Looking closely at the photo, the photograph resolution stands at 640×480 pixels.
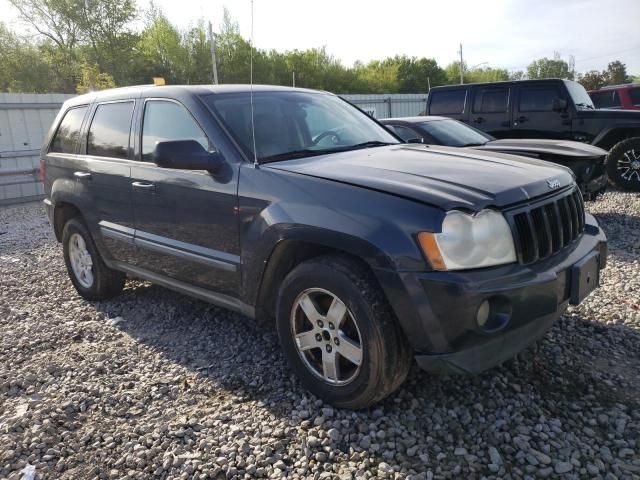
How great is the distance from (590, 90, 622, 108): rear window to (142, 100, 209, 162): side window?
1218 cm

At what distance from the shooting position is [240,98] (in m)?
3.54

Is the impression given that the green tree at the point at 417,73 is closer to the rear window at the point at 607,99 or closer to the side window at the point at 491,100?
the rear window at the point at 607,99

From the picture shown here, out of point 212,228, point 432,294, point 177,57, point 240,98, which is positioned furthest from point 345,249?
point 177,57

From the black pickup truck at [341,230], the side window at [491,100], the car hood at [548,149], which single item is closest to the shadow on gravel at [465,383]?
the black pickup truck at [341,230]

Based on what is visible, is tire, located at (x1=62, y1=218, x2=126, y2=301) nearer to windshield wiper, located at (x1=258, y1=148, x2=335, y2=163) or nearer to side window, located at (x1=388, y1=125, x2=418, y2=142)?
windshield wiper, located at (x1=258, y1=148, x2=335, y2=163)

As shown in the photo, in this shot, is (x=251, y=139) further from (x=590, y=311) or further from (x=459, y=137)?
(x=459, y=137)

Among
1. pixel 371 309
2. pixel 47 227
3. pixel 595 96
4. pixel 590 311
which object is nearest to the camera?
pixel 371 309

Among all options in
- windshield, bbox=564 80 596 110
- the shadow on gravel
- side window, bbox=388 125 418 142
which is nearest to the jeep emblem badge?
the shadow on gravel

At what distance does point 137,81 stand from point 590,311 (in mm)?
41453

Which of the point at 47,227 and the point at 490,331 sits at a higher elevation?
the point at 490,331

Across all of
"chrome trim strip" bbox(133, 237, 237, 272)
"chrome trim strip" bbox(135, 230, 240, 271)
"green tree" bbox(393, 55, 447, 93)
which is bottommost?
"chrome trim strip" bbox(133, 237, 237, 272)

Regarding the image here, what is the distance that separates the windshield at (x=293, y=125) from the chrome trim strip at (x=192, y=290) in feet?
2.89

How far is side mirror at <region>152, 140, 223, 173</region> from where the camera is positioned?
3.00m

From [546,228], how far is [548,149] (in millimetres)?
4288
